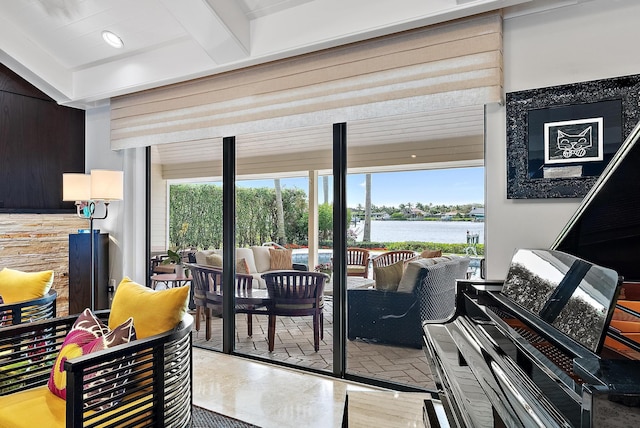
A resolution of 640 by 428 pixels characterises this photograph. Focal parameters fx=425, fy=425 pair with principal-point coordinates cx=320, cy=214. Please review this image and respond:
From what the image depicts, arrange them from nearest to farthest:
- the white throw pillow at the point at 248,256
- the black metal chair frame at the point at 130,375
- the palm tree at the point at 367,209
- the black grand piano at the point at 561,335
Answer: the black grand piano at the point at 561,335, the black metal chair frame at the point at 130,375, the palm tree at the point at 367,209, the white throw pillow at the point at 248,256

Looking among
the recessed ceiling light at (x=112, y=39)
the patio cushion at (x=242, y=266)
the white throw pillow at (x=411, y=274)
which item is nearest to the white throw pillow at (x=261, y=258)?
the patio cushion at (x=242, y=266)

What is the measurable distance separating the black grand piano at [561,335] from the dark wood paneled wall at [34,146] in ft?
13.3

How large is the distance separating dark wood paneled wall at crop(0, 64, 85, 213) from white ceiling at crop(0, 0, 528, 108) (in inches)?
6.1

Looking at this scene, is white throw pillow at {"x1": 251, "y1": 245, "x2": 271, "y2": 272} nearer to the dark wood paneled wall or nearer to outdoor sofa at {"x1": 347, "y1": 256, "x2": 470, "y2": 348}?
outdoor sofa at {"x1": 347, "y1": 256, "x2": 470, "y2": 348}

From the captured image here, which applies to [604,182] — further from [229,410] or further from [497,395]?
[229,410]

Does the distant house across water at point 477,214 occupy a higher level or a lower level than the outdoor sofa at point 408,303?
higher

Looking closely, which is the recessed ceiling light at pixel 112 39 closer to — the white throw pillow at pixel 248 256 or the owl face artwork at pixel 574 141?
the white throw pillow at pixel 248 256

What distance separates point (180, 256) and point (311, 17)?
2472mm

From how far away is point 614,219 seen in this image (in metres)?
1.32

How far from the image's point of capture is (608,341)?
1113 mm

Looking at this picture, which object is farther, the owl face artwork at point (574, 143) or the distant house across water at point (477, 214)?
the distant house across water at point (477, 214)

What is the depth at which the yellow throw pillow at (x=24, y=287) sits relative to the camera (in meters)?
2.72

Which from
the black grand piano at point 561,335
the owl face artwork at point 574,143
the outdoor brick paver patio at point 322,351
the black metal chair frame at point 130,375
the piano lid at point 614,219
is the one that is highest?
the owl face artwork at point 574,143

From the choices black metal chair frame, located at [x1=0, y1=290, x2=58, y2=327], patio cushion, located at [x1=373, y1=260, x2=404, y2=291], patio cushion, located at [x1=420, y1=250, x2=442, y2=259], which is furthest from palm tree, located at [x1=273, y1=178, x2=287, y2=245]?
black metal chair frame, located at [x1=0, y1=290, x2=58, y2=327]
